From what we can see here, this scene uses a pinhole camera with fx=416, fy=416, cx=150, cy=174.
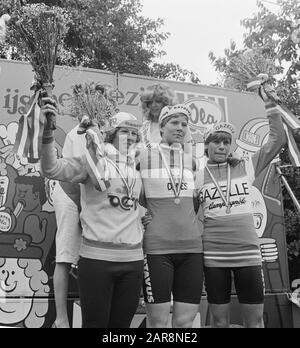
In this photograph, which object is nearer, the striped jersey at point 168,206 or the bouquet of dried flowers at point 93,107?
the striped jersey at point 168,206

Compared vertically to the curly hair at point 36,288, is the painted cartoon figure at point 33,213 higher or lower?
higher

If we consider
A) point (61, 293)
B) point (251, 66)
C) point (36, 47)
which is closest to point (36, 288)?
point (61, 293)

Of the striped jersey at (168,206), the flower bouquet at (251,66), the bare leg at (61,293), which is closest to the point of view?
the striped jersey at (168,206)

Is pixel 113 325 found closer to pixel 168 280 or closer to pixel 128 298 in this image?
pixel 128 298

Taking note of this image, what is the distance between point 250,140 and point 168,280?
2.58 m

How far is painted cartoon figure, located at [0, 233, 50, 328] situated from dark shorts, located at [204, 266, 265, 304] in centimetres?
146

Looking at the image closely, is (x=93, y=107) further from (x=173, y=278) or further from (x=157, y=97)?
(x=173, y=278)

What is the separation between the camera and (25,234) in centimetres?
345

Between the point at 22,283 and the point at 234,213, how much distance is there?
1801 mm

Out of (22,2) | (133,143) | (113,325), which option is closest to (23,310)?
(113,325)

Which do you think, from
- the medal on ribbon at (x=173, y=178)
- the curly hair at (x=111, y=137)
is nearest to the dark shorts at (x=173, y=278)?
the medal on ribbon at (x=173, y=178)

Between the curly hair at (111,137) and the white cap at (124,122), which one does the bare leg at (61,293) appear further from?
the white cap at (124,122)

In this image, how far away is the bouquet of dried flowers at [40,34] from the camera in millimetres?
2283

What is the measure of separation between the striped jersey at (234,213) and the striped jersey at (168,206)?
160 mm
